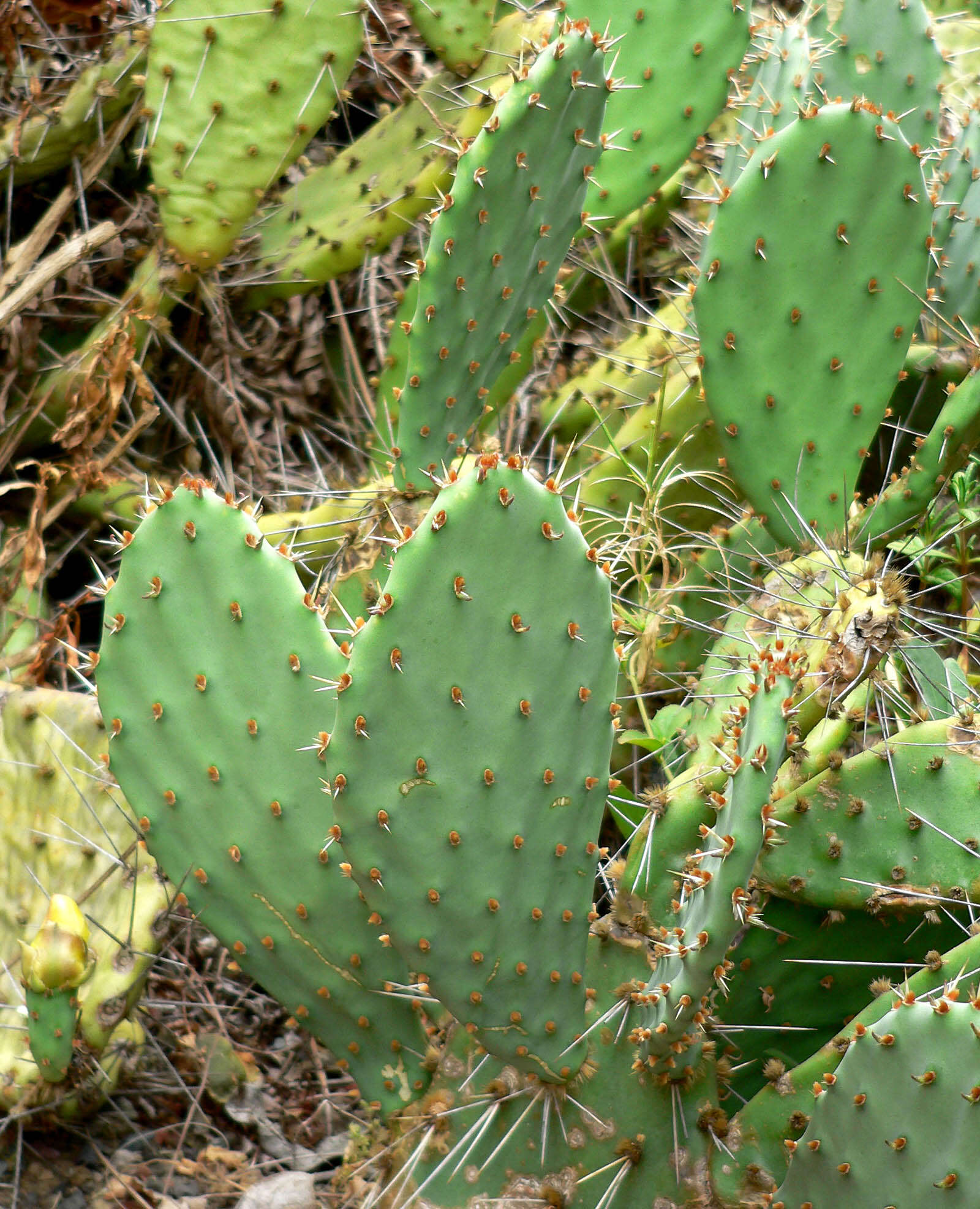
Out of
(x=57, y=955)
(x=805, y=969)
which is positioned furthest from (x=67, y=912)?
(x=805, y=969)

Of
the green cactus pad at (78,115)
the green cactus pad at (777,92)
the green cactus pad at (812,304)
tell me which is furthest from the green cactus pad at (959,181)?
the green cactus pad at (78,115)

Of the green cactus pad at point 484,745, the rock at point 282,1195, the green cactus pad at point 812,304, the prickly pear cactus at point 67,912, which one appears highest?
the green cactus pad at point 812,304

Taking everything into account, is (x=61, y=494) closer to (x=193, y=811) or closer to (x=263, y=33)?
(x=263, y=33)

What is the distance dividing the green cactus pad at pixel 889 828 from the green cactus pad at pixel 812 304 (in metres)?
0.39

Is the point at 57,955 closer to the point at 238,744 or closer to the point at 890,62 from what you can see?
the point at 238,744

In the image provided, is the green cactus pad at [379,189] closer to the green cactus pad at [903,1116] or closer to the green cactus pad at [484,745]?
the green cactus pad at [484,745]

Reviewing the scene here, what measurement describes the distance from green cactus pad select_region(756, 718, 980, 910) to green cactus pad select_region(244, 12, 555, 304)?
1.46 metres

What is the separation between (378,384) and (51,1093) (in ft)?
4.30

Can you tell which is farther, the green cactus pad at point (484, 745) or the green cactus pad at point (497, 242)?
the green cactus pad at point (497, 242)

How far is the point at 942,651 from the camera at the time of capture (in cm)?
205

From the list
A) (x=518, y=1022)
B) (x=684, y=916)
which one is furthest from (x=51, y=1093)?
(x=684, y=916)

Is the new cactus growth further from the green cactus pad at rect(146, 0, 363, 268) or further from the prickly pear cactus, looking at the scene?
the green cactus pad at rect(146, 0, 363, 268)

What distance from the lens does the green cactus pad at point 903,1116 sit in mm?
1045

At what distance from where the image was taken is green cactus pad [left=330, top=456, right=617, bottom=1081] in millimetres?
1059
